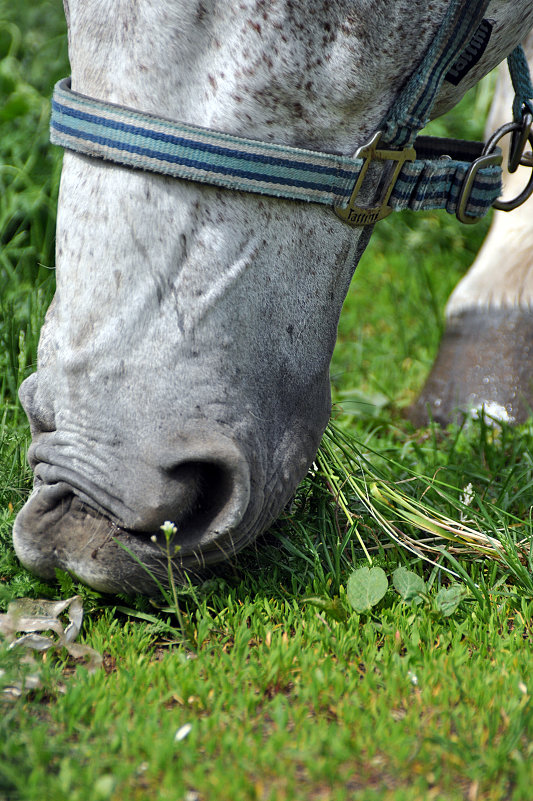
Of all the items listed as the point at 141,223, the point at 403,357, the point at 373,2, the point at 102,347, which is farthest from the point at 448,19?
the point at 403,357

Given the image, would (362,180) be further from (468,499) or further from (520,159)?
(468,499)

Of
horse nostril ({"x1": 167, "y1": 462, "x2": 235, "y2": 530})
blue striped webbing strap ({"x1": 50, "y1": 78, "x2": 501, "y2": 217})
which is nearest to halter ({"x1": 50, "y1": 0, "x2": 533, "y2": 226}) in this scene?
blue striped webbing strap ({"x1": 50, "y1": 78, "x2": 501, "y2": 217})

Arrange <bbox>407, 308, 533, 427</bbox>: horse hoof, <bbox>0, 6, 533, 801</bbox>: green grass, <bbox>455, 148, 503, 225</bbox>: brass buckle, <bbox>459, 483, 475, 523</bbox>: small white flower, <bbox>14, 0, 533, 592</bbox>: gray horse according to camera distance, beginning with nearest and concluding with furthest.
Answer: <bbox>0, 6, 533, 801</bbox>: green grass
<bbox>14, 0, 533, 592</bbox>: gray horse
<bbox>455, 148, 503, 225</bbox>: brass buckle
<bbox>459, 483, 475, 523</bbox>: small white flower
<bbox>407, 308, 533, 427</bbox>: horse hoof

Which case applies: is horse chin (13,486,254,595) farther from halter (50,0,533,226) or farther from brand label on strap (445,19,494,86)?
brand label on strap (445,19,494,86)

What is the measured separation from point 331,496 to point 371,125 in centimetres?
92

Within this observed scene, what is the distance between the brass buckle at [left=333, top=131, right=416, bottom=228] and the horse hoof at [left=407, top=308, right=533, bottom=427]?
4.33 feet

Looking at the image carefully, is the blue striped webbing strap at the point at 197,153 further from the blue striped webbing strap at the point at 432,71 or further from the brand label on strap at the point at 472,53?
the brand label on strap at the point at 472,53

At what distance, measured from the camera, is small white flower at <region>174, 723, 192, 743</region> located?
1.31 m

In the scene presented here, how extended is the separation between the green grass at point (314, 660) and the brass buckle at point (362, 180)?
687 millimetres

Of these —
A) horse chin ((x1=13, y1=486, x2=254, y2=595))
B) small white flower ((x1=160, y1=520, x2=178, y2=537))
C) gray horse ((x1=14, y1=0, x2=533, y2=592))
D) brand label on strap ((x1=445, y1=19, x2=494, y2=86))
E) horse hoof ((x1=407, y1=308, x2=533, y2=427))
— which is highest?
brand label on strap ((x1=445, y1=19, x2=494, y2=86))

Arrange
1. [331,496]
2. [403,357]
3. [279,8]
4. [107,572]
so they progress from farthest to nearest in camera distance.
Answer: [403,357] → [331,496] → [107,572] → [279,8]

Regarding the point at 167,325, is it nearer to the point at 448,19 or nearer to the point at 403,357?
the point at 448,19

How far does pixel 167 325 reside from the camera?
5.09 feet

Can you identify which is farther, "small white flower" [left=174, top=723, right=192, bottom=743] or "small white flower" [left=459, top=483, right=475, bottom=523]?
"small white flower" [left=459, top=483, right=475, bottom=523]
